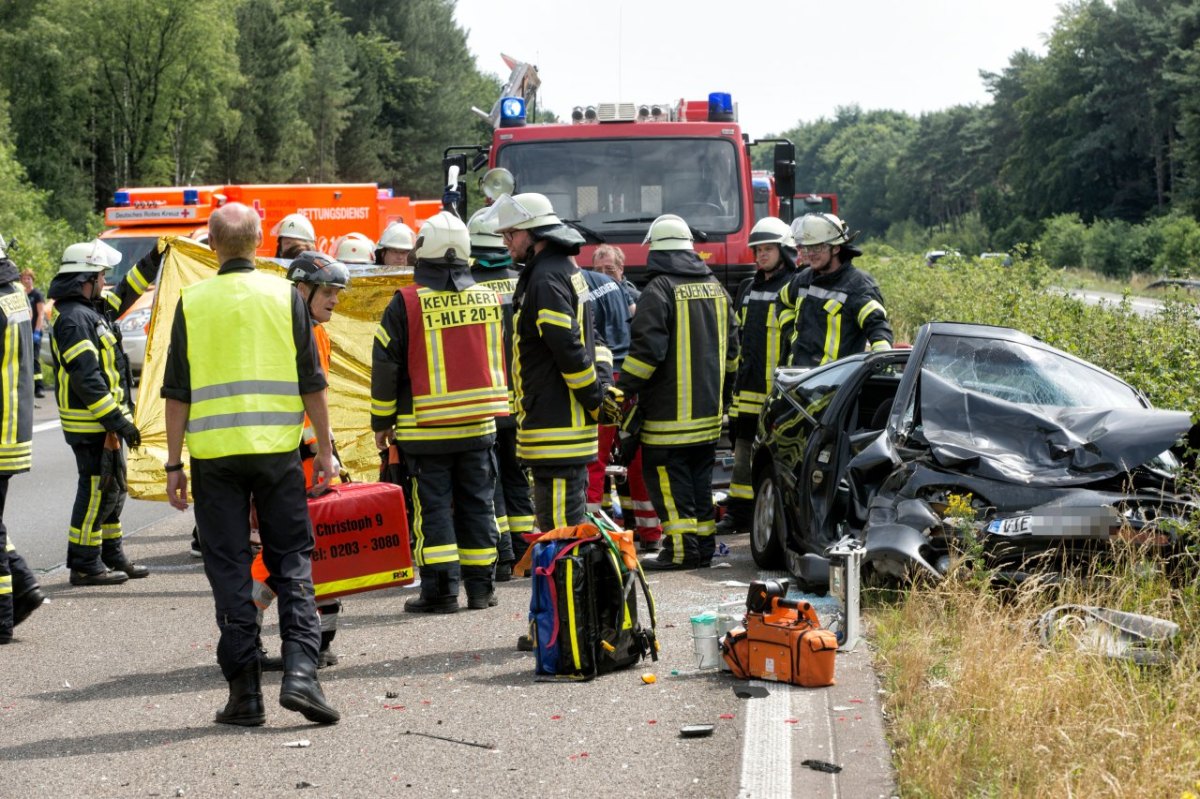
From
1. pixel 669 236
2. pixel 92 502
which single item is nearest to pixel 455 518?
pixel 669 236

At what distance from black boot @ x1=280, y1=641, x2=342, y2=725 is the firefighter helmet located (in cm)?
198

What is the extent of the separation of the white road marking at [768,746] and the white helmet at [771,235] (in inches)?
189

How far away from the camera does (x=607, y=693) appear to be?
6227 mm

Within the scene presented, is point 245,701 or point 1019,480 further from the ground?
point 1019,480

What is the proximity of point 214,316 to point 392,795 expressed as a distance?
1931mm

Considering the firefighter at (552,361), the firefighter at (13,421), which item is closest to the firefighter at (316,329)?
the firefighter at (552,361)

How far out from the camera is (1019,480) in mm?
6918

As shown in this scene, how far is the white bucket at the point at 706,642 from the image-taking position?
21.2 ft

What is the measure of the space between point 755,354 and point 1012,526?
12.7 feet

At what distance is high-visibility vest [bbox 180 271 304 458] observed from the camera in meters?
5.78

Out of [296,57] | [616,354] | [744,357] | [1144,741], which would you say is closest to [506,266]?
[616,354]

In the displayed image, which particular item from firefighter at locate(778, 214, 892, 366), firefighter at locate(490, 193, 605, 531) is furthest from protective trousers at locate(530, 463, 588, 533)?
firefighter at locate(778, 214, 892, 366)

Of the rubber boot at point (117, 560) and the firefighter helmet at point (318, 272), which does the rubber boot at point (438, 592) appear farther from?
the rubber boot at point (117, 560)

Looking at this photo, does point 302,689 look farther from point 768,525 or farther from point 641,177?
point 641,177
